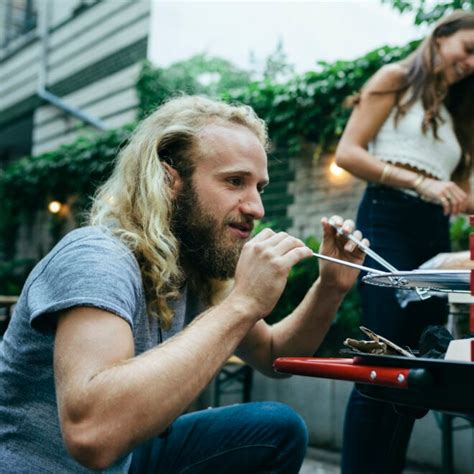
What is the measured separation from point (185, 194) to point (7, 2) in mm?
13416

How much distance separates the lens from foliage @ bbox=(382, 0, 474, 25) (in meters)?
4.11

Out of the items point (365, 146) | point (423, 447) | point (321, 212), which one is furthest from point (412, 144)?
point (321, 212)

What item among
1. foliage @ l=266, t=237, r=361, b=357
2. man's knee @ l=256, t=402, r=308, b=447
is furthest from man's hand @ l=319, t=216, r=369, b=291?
foliage @ l=266, t=237, r=361, b=357

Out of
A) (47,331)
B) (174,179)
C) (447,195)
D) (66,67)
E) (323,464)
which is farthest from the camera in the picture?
(66,67)

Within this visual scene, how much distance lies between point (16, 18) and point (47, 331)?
1348 cm

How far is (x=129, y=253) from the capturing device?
4.70ft

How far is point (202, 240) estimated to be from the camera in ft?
5.68

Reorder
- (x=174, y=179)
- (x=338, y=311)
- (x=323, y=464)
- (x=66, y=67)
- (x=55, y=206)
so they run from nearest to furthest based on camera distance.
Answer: (x=174, y=179), (x=323, y=464), (x=338, y=311), (x=55, y=206), (x=66, y=67)

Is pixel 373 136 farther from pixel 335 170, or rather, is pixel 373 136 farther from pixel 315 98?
pixel 315 98

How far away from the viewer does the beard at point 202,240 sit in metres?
1.71

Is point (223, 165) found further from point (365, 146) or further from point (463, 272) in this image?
point (365, 146)

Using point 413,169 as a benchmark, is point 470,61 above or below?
above

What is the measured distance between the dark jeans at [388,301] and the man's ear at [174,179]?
2.65ft

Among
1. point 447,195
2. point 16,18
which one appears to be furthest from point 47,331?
point 16,18
